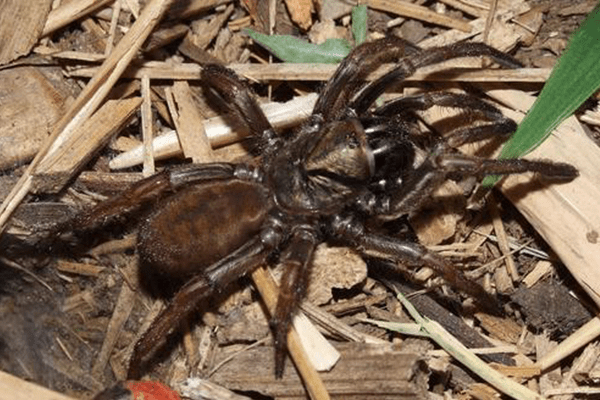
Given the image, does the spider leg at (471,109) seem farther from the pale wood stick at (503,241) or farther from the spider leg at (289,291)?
the spider leg at (289,291)

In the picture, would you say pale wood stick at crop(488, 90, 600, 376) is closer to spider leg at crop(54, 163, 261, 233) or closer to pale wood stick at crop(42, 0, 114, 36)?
spider leg at crop(54, 163, 261, 233)

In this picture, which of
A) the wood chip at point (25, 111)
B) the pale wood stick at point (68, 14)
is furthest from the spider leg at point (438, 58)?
the wood chip at point (25, 111)

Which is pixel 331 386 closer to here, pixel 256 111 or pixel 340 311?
pixel 340 311

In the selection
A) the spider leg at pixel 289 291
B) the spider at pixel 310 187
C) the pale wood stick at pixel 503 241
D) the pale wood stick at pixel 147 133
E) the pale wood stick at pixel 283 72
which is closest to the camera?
the spider leg at pixel 289 291

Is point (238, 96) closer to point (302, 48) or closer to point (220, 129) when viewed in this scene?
point (220, 129)

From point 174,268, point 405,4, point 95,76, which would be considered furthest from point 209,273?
point 405,4

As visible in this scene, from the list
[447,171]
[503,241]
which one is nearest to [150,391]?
[447,171]

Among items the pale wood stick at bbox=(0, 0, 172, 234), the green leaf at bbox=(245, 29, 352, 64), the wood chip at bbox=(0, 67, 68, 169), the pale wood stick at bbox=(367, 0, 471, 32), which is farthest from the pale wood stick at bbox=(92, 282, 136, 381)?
the pale wood stick at bbox=(367, 0, 471, 32)
